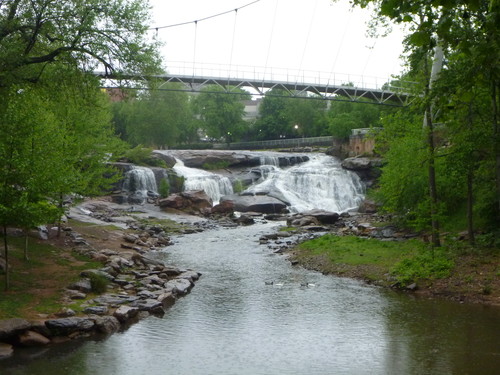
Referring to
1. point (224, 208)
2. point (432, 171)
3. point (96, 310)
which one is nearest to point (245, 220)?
point (224, 208)

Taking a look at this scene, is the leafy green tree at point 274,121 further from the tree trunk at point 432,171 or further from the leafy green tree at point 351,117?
the tree trunk at point 432,171

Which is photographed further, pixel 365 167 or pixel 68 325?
pixel 365 167

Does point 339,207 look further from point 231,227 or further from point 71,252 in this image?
point 71,252

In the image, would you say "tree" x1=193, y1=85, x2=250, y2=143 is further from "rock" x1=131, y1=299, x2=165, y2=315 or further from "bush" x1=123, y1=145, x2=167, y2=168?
"rock" x1=131, y1=299, x2=165, y2=315

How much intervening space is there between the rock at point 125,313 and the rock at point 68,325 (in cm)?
82

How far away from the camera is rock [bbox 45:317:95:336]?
40.0ft

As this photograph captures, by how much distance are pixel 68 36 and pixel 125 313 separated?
8.41 metres

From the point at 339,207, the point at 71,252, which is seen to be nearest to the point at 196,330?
the point at 71,252

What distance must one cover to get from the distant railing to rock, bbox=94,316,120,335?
6283cm

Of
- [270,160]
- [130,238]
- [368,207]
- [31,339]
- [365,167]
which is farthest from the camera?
[270,160]

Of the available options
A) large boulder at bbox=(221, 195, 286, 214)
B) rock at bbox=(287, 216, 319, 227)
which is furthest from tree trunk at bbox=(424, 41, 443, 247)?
large boulder at bbox=(221, 195, 286, 214)

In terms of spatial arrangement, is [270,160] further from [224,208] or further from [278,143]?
[278,143]

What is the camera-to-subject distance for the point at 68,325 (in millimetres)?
12320

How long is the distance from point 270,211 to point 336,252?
1886 cm
